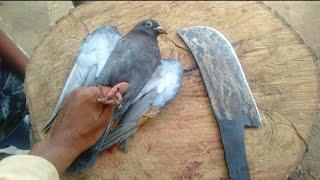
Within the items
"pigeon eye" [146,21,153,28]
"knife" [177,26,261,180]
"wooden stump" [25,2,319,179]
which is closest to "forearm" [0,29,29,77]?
"wooden stump" [25,2,319,179]

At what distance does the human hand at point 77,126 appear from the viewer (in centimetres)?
185

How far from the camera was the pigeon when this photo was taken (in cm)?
214

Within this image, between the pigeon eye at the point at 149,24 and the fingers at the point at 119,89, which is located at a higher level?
Answer: the pigeon eye at the point at 149,24

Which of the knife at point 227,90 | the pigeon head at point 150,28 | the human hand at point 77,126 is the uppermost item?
the pigeon head at point 150,28

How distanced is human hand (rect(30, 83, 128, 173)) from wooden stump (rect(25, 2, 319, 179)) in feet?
0.68

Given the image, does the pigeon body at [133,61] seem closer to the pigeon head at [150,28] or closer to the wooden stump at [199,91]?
the pigeon head at [150,28]

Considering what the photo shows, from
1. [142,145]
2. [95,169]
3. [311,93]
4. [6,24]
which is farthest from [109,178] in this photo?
[6,24]

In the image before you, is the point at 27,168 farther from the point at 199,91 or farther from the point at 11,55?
the point at 11,55

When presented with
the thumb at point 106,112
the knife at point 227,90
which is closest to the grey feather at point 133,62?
the thumb at point 106,112

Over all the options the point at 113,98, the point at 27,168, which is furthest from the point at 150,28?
the point at 27,168

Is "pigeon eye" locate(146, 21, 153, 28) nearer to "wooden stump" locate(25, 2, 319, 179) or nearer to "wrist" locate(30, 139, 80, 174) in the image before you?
"wooden stump" locate(25, 2, 319, 179)

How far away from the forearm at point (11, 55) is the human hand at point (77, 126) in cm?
86

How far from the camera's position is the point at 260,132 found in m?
2.14

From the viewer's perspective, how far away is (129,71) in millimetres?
2225
